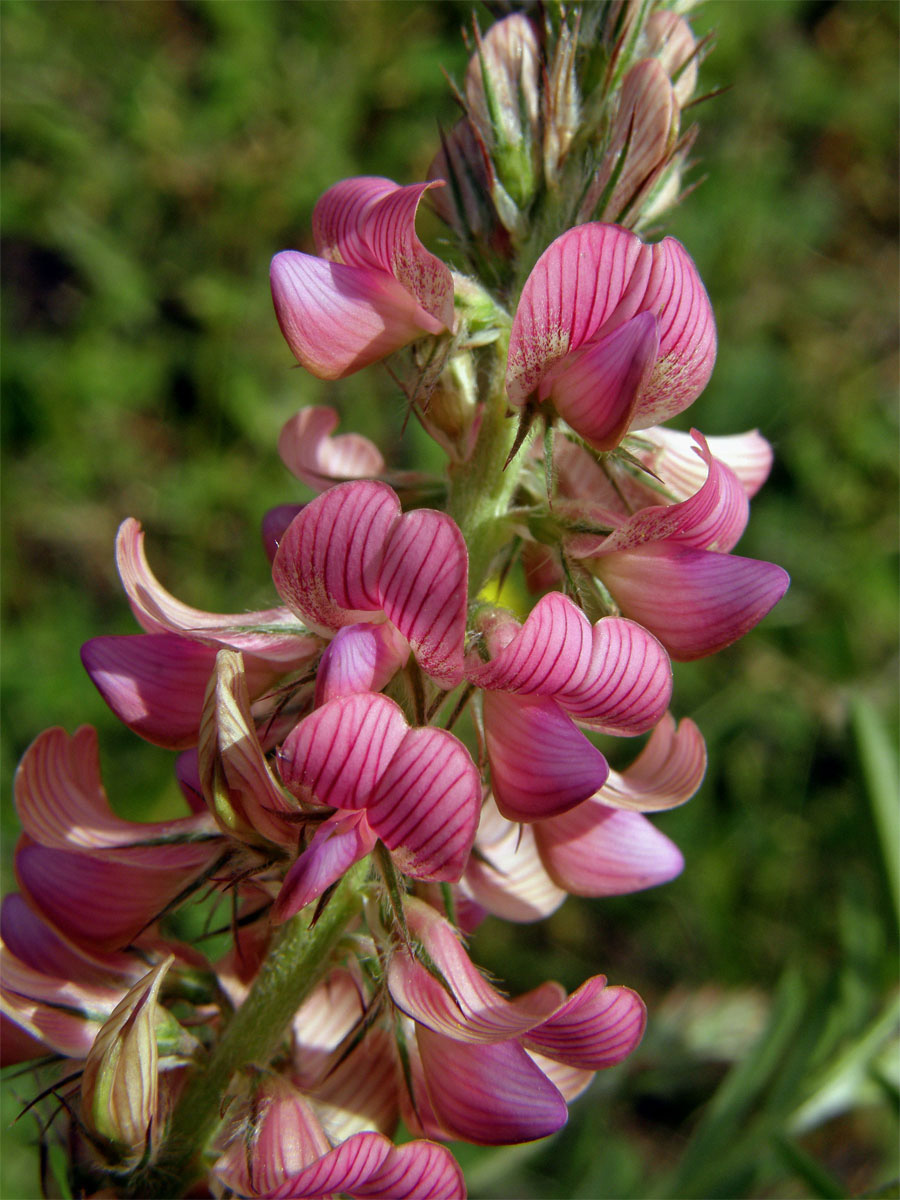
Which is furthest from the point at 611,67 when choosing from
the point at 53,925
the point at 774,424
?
the point at 774,424

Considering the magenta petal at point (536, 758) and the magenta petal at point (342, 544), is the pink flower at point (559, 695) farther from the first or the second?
the magenta petal at point (342, 544)

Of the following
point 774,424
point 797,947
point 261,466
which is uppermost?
point 774,424

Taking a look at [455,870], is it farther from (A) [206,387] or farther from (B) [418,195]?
(A) [206,387]

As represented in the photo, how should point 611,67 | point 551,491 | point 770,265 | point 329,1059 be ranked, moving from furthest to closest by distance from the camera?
point 770,265 < point 329,1059 < point 611,67 < point 551,491

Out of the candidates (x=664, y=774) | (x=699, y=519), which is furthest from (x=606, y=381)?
(x=664, y=774)

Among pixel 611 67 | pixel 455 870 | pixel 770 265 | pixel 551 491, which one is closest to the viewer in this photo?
pixel 455 870

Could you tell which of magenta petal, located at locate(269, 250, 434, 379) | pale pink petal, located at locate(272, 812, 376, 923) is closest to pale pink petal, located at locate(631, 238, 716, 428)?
magenta petal, located at locate(269, 250, 434, 379)

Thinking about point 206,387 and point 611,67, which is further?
point 206,387

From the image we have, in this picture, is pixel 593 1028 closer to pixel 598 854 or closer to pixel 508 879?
pixel 598 854

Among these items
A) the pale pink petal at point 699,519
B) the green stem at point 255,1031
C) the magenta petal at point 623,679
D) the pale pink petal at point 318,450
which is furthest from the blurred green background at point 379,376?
the magenta petal at point 623,679
